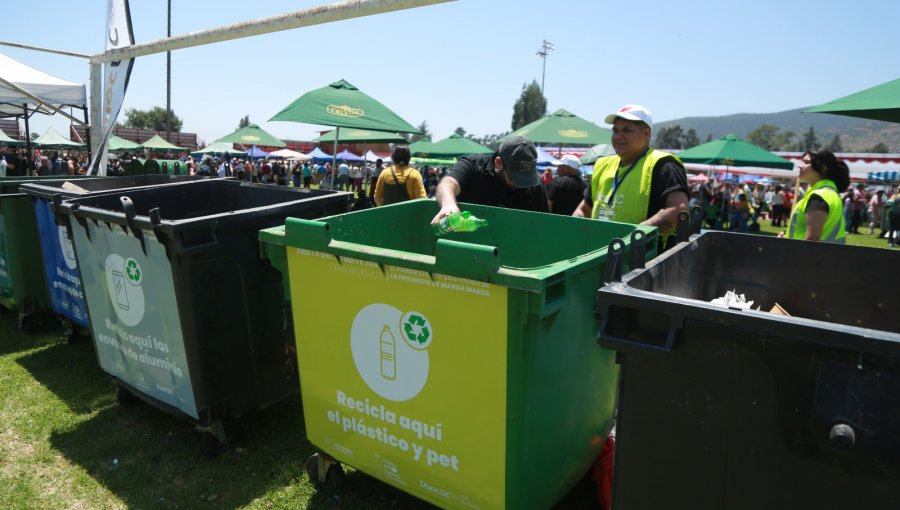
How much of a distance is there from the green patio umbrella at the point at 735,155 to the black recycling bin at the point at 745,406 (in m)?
15.7

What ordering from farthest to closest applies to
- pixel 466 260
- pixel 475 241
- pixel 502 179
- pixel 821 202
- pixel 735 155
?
pixel 735 155
pixel 502 179
pixel 821 202
pixel 475 241
pixel 466 260

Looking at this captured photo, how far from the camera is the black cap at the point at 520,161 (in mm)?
3646

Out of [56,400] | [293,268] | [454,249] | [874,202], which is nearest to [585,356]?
[454,249]

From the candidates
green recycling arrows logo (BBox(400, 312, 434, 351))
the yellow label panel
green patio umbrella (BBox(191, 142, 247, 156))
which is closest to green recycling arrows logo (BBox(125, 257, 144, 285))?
the yellow label panel

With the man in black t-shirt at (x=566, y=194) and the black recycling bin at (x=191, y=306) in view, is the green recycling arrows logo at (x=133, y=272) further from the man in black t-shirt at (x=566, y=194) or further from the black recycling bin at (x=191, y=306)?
the man in black t-shirt at (x=566, y=194)

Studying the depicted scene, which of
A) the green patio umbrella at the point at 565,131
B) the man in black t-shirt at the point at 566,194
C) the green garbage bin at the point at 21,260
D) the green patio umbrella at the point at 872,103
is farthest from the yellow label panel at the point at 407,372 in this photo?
the green patio umbrella at the point at 565,131

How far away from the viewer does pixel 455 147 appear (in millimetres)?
21141

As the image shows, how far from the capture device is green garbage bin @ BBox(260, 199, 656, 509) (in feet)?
6.68

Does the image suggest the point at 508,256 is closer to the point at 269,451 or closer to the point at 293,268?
the point at 293,268

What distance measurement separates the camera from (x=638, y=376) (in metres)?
1.55

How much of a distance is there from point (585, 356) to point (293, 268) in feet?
4.83

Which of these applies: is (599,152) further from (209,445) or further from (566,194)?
(209,445)

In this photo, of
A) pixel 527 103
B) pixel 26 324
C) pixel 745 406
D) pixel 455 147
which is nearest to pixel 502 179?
pixel 745 406

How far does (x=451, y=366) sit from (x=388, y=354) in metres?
0.33
